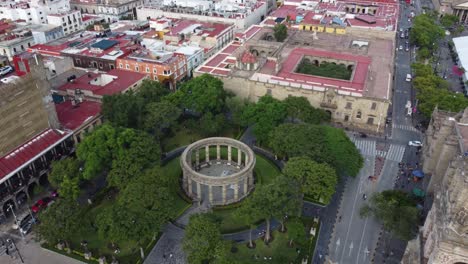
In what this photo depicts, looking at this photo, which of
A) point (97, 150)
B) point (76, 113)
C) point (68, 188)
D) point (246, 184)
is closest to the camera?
point (68, 188)

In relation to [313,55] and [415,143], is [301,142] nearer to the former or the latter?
[415,143]

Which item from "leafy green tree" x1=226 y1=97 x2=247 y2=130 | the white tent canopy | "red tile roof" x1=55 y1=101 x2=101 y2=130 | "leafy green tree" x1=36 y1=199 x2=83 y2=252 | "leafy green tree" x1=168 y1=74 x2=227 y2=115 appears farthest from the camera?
the white tent canopy

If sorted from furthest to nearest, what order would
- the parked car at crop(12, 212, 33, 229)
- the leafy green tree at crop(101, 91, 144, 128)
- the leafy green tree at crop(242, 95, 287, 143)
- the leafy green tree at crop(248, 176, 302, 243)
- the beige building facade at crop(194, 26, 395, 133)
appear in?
the beige building facade at crop(194, 26, 395, 133)
the leafy green tree at crop(242, 95, 287, 143)
the leafy green tree at crop(101, 91, 144, 128)
the parked car at crop(12, 212, 33, 229)
the leafy green tree at crop(248, 176, 302, 243)

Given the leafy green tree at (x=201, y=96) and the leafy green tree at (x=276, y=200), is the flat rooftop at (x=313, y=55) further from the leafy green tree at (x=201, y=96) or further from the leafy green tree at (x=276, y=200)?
the leafy green tree at (x=276, y=200)

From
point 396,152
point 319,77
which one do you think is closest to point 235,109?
point 319,77

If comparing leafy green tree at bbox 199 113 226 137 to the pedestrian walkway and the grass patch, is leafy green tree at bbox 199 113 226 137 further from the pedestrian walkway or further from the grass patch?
the pedestrian walkway

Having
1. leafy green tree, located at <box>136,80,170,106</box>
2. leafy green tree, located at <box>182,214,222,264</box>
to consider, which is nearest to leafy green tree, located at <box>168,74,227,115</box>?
leafy green tree, located at <box>136,80,170,106</box>

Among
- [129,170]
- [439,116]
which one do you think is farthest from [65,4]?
[439,116]
